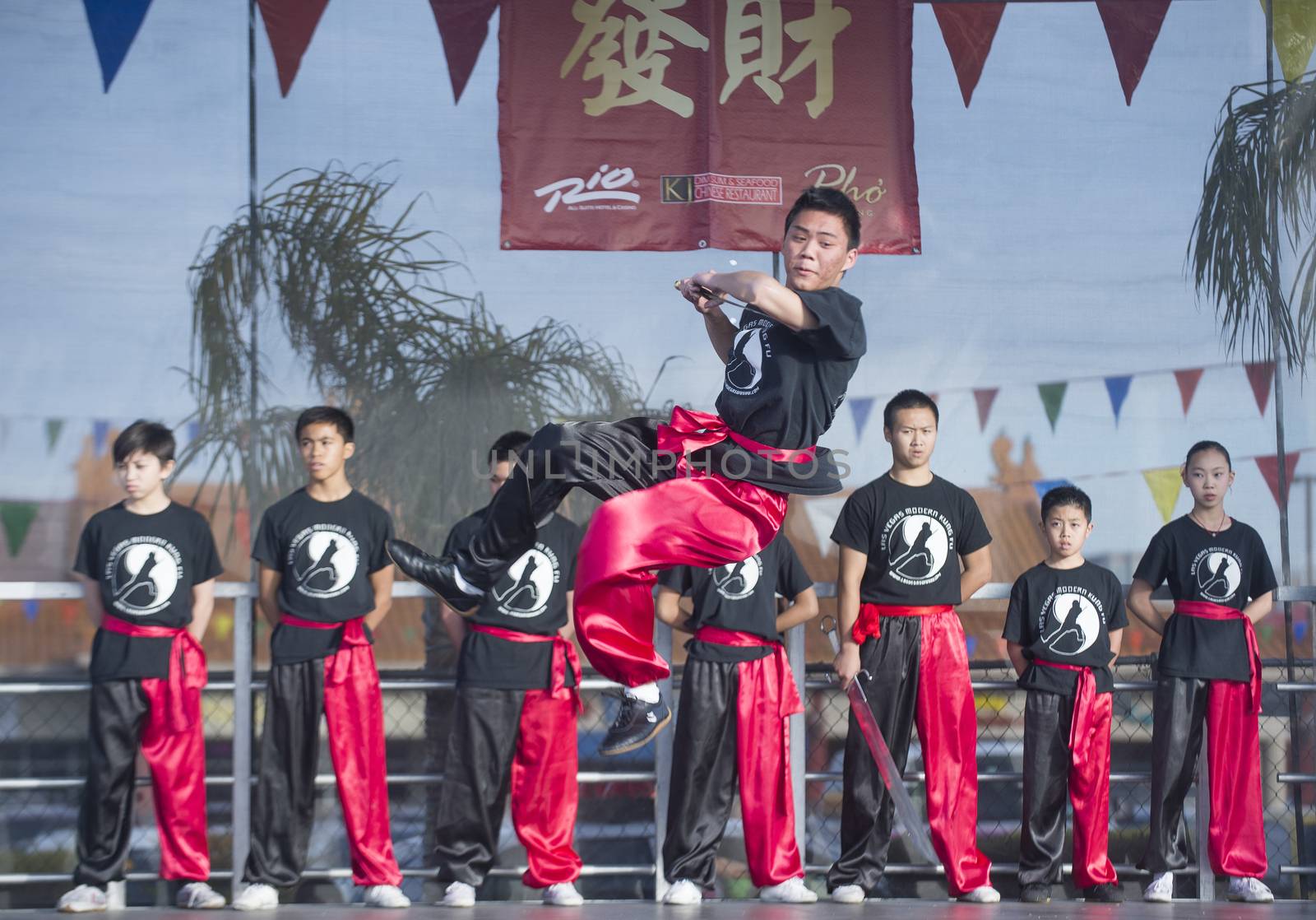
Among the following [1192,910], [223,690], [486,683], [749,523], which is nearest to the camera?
[749,523]

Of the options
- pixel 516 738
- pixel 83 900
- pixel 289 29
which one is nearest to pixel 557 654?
pixel 516 738

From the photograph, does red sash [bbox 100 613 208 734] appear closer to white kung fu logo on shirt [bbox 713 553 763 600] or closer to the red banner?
white kung fu logo on shirt [bbox 713 553 763 600]

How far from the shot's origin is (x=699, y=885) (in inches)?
153

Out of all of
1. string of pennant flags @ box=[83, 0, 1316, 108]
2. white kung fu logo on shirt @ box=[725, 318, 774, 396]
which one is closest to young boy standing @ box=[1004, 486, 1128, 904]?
white kung fu logo on shirt @ box=[725, 318, 774, 396]

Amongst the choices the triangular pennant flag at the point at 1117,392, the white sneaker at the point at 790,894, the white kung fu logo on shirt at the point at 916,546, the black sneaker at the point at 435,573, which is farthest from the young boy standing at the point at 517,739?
the triangular pennant flag at the point at 1117,392

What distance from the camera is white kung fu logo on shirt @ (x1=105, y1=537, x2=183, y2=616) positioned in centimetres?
388

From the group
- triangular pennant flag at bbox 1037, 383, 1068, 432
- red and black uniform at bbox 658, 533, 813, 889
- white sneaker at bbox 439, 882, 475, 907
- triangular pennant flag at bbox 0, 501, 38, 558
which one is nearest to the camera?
white sneaker at bbox 439, 882, 475, 907

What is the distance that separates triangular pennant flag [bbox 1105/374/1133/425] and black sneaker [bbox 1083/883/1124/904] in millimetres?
1546

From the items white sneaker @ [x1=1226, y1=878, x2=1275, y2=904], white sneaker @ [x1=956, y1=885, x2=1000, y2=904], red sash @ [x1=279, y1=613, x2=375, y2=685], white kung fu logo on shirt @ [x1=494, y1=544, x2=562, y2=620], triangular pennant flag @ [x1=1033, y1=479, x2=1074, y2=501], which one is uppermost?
triangular pennant flag @ [x1=1033, y1=479, x2=1074, y2=501]

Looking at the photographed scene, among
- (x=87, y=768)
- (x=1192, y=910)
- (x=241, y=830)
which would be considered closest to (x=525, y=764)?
(x=241, y=830)

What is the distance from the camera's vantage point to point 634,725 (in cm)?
280

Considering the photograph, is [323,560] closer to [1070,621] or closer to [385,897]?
[385,897]

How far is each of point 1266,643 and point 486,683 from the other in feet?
8.68

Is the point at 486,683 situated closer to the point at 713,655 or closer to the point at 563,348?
the point at 713,655
